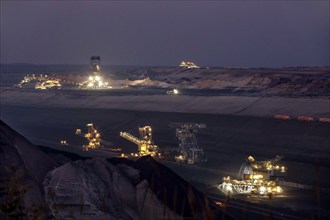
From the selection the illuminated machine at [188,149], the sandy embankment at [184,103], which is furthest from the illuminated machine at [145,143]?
the sandy embankment at [184,103]

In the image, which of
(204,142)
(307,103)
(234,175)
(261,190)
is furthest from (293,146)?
(307,103)

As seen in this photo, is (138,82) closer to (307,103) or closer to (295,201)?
(307,103)

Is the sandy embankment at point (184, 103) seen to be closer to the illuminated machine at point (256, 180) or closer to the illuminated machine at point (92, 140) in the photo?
the illuminated machine at point (92, 140)

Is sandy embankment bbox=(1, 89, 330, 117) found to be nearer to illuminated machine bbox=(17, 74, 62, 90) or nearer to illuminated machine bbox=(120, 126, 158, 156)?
illuminated machine bbox=(17, 74, 62, 90)

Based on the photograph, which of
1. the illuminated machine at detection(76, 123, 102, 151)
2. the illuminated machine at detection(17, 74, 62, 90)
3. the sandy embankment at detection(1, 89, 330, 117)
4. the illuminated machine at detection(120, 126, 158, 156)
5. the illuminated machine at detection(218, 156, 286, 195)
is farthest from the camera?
the illuminated machine at detection(17, 74, 62, 90)

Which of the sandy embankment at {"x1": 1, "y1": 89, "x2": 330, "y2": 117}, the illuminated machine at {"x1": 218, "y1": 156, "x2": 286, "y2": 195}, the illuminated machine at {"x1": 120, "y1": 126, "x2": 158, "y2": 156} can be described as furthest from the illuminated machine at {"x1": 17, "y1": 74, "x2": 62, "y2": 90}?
the illuminated machine at {"x1": 218, "y1": 156, "x2": 286, "y2": 195}
